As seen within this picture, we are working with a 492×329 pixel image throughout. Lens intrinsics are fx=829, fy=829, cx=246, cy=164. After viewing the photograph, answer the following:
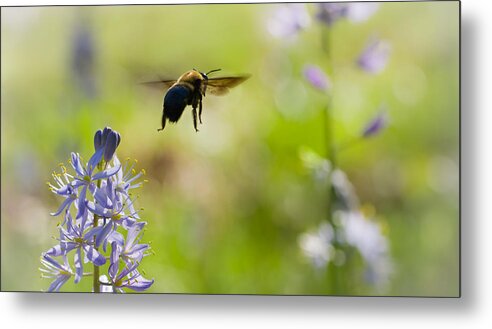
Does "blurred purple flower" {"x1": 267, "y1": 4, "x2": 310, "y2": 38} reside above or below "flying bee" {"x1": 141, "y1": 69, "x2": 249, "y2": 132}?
above

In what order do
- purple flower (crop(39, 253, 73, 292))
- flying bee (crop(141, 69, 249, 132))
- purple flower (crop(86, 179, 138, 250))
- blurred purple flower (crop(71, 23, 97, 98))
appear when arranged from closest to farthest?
purple flower (crop(86, 179, 138, 250))
purple flower (crop(39, 253, 73, 292))
flying bee (crop(141, 69, 249, 132))
blurred purple flower (crop(71, 23, 97, 98))

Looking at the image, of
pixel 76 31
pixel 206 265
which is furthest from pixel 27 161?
pixel 206 265

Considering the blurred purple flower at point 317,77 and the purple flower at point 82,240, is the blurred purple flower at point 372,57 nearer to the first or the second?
the blurred purple flower at point 317,77

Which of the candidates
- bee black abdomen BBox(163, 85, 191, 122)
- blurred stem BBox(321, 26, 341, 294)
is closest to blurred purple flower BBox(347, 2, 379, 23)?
blurred stem BBox(321, 26, 341, 294)

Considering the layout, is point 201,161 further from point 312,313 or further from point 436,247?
point 436,247

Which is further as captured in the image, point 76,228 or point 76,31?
point 76,31

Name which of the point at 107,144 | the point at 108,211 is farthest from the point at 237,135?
the point at 108,211

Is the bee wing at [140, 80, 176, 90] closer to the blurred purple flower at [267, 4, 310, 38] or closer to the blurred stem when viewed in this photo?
the blurred purple flower at [267, 4, 310, 38]
